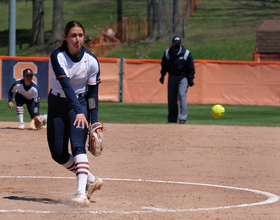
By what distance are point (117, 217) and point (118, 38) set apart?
35.2m

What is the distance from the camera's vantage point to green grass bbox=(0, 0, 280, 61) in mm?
35653

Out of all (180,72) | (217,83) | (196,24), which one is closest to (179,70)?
(180,72)

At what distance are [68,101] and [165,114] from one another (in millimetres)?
11439

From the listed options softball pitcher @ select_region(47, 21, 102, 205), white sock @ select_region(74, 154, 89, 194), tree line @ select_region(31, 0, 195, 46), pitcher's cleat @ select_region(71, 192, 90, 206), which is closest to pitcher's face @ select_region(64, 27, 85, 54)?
softball pitcher @ select_region(47, 21, 102, 205)

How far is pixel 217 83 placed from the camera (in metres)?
20.4

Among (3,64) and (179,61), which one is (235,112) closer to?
(179,61)

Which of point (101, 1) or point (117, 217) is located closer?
point (117, 217)

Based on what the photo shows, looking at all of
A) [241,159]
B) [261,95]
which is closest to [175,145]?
[241,159]

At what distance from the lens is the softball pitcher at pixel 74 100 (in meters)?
5.21

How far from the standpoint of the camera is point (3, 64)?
65.6 feet

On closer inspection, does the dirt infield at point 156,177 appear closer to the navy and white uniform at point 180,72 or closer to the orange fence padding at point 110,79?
the navy and white uniform at point 180,72

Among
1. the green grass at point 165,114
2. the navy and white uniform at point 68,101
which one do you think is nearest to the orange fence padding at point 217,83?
the green grass at point 165,114

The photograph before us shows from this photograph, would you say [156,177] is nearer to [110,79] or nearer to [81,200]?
[81,200]

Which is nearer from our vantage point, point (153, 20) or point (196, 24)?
point (153, 20)
